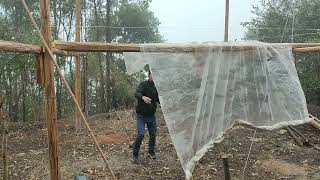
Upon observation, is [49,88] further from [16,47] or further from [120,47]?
[120,47]

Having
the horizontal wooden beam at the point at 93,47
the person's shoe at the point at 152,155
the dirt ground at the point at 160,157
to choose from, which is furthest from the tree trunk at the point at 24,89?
the horizontal wooden beam at the point at 93,47

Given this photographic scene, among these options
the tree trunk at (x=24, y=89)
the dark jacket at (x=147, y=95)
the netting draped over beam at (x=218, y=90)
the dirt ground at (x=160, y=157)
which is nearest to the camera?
the netting draped over beam at (x=218, y=90)

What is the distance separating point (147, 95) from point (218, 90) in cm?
206

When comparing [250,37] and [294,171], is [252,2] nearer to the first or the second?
[250,37]

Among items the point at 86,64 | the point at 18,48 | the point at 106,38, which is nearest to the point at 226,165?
the point at 18,48

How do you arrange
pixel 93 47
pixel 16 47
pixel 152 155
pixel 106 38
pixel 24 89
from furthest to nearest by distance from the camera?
1. pixel 106 38
2. pixel 24 89
3. pixel 152 155
4. pixel 93 47
5. pixel 16 47

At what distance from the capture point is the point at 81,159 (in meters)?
7.37

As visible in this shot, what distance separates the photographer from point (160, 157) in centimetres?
737

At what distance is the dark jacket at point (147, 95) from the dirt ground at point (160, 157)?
0.95 m

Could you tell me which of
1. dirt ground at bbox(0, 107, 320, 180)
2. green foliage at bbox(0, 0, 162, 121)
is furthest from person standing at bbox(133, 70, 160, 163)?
green foliage at bbox(0, 0, 162, 121)

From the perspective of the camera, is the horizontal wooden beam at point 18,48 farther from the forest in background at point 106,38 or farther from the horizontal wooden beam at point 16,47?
the forest in background at point 106,38

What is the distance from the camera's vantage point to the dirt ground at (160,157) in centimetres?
654

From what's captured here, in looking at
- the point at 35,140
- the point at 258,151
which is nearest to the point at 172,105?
the point at 258,151

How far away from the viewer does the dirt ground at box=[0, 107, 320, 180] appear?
21.5 feet
